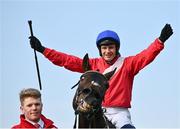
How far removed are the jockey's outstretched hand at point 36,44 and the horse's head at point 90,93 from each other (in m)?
2.49

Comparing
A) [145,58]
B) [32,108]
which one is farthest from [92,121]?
[145,58]

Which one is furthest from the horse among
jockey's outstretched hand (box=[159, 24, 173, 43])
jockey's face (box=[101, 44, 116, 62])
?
jockey's outstretched hand (box=[159, 24, 173, 43])

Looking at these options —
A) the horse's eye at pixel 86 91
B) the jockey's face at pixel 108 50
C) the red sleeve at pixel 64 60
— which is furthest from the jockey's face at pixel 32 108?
the red sleeve at pixel 64 60

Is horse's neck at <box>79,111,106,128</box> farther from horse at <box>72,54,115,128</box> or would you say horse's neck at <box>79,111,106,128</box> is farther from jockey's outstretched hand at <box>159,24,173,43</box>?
jockey's outstretched hand at <box>159,24,173,43</box>

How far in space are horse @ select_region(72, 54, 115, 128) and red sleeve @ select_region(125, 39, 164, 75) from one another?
1.58 meters

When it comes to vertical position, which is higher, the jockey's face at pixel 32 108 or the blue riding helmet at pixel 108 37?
the blue riding helmet at pixel 108 37

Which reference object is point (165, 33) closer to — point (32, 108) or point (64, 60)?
point (64, 60)

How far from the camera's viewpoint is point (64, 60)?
8.53 m

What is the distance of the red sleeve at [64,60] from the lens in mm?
8391

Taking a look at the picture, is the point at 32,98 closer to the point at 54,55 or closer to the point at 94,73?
the point at 94,73

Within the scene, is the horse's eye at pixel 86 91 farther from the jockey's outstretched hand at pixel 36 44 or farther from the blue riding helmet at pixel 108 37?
the jockey's outstretched hand at pixel 36 44

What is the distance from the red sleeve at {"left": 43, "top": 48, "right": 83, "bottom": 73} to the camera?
839cm

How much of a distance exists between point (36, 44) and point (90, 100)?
316 centimetres

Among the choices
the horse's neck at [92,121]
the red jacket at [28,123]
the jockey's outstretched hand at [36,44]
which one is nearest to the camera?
the horse's neck at [92,121]
